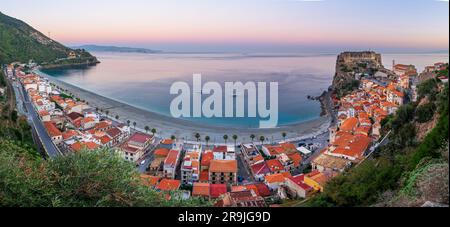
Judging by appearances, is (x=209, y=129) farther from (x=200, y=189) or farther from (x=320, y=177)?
(x=320, y=177)

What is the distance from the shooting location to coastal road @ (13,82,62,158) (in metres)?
11.5

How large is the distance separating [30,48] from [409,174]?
49893 millimetres

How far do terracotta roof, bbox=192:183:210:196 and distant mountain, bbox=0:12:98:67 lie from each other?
1243 inches

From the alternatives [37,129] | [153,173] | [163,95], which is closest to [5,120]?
[37,129]

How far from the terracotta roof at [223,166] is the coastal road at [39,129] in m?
4.26

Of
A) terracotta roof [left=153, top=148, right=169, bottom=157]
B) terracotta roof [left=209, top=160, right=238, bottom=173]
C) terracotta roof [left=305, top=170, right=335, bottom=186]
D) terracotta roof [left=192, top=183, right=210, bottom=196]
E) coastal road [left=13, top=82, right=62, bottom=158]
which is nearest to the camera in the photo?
terracotta roof [left=305, top=170, right=335, bottom=186]

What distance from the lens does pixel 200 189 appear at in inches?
347

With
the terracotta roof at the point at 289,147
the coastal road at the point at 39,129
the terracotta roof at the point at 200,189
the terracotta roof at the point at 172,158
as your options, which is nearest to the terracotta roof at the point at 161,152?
the terracotta roof at the point at 172,158

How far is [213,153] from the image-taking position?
11.7 meters

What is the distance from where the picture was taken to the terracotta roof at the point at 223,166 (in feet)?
32.9

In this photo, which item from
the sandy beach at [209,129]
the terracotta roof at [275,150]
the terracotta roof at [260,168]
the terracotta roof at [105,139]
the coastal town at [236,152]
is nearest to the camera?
the coastal town at [236,152]

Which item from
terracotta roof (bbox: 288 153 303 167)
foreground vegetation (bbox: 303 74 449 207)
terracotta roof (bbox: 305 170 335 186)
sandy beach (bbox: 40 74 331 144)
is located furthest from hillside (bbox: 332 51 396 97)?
foreground vegetation (bbox: 303 74 449 207)

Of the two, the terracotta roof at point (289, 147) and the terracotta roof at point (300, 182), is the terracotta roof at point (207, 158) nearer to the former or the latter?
the terracotta roof at point (289, 147)

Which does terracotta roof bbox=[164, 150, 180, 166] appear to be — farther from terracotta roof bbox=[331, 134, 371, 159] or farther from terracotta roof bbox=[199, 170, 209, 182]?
terracotta roof bbox=[331, 134, 371, 159]
